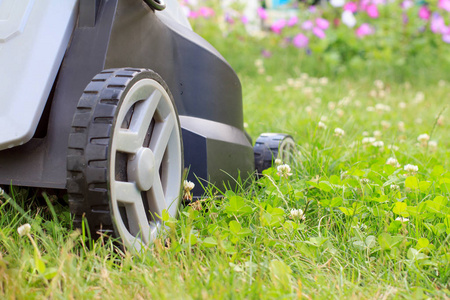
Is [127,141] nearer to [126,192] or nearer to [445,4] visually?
[126,192]

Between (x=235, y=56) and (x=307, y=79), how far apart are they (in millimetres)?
752

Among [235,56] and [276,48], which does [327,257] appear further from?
[276,48]

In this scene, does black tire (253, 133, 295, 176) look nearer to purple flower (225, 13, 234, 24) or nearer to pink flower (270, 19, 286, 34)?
pink flower (270, 19, 286, 34)

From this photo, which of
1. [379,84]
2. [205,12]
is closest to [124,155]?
[379,84]

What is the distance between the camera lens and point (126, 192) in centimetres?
101

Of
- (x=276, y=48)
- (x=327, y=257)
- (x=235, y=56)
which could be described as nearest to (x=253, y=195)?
(x=327, y=257)

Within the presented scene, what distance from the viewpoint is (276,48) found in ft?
15.0

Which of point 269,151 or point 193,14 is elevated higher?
point 193,14

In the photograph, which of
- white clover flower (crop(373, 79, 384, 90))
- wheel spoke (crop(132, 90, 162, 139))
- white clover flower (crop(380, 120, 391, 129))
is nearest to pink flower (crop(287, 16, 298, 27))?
white clover flower (crop(373, 79, 384, 90))

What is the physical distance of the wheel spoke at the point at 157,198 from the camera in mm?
1116

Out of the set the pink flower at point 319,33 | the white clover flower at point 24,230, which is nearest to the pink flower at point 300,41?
the pink flower at point 319,33

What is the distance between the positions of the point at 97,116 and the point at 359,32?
3587 millimetres

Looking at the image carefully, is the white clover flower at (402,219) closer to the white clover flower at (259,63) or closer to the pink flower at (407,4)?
the white clover flower at (259,63)

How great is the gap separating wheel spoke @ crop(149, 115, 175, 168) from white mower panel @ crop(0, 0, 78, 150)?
24 centimetres
